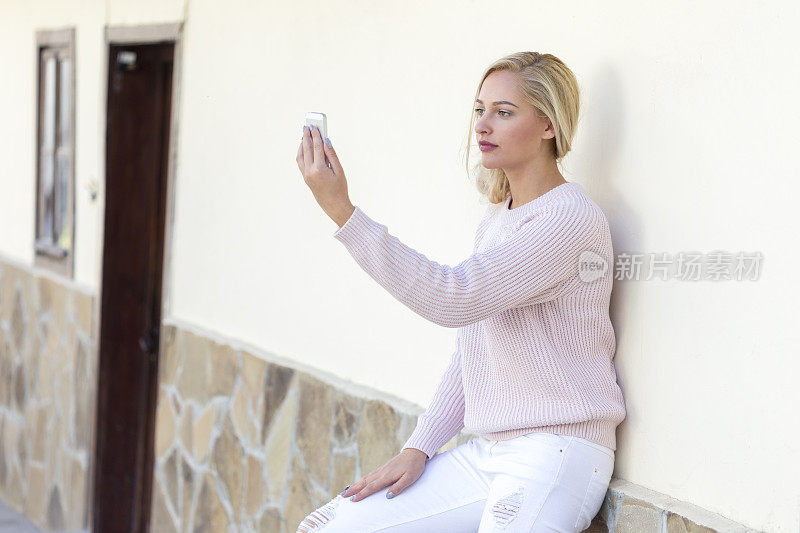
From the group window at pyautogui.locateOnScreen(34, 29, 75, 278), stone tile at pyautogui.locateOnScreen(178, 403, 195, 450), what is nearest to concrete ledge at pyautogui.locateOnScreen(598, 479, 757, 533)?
stone tile at pyautogui.locateOnScreen(178, 403, 195, 450)

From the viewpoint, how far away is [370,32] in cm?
346

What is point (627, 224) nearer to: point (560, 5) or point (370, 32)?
point (560, 5)

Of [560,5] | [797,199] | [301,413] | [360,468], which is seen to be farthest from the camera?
[301,413]

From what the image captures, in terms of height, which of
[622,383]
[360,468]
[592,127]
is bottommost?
[360,468]

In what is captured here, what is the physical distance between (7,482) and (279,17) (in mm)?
4156

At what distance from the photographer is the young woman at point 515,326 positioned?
7.00 ft

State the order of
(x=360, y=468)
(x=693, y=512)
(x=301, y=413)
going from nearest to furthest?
(x=693, y=512) → (x=360, y=468) → (x=301, y=413)

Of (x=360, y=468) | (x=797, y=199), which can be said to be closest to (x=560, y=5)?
(x=797, y=199)

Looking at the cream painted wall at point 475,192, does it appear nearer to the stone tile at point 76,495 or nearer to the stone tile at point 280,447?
the stone tile at point 280,447

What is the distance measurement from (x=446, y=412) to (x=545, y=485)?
0.48 m

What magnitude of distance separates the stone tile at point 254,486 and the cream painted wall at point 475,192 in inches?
18.5

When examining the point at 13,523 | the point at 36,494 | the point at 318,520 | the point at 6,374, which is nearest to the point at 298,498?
the point at 318,520

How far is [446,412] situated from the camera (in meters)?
2.64

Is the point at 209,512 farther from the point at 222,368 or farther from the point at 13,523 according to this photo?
the point at 13,523
